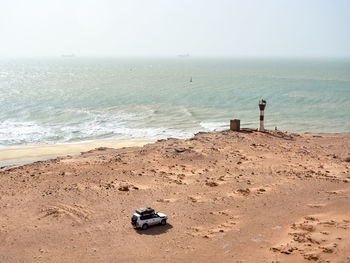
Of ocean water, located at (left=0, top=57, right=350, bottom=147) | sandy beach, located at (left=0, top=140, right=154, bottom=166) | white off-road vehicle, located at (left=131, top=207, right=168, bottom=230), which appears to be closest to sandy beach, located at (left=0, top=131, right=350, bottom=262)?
white off-road vehicle, located at (left=131, top=207, right=168, bottom=230)

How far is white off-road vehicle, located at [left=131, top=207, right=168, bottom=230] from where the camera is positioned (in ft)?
62.2

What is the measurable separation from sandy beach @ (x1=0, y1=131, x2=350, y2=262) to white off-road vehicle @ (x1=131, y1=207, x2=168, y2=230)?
0.31 meters

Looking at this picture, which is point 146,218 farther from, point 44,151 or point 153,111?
point 153,111

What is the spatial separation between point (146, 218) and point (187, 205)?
3.37m

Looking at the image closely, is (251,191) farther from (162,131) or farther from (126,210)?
(162,131)

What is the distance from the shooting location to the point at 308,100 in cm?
7862

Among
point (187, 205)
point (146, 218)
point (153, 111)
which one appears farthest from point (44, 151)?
point (153, 111)

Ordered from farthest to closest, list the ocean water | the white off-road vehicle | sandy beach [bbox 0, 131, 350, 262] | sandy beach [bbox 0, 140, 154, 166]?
the ocean water → sandy beach [bbox 0, 140, 154, 166] → the white off-road vehicle → sandy beach [bbox 0, 131, 350, 262]

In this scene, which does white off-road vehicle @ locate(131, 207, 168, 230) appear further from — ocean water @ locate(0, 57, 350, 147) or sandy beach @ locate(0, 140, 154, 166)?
ocean water @ locate(0, 57, 350, 147)

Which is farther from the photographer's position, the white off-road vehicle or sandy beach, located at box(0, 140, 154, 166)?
sandy beach, located at box(0, 140, 154, 166)

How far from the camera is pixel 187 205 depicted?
21.7m

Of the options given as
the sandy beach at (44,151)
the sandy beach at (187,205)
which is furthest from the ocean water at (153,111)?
the sandy beach at (187,205)

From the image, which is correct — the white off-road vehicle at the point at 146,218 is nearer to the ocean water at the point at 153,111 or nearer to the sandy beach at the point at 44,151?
the sandy beach at the point at 44,151

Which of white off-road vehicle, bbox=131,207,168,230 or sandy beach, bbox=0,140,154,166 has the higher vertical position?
white off-road vehicle, bbox=131,207,168,230
